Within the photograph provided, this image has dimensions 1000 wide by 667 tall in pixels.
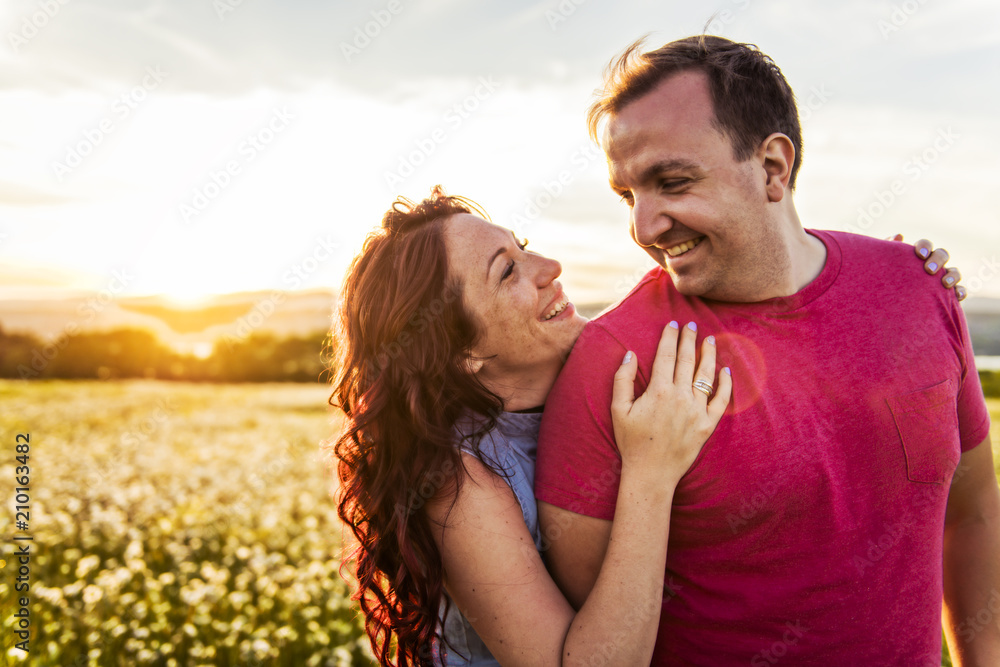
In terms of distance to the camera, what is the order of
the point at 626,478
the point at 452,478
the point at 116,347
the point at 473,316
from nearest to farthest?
the point at 626,478
the point at 452,478
the point at 473,316
the point at 116,347

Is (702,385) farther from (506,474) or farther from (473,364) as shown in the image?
(473,364)

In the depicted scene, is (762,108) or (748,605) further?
(762,108)

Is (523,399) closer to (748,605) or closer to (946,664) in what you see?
(748,605)

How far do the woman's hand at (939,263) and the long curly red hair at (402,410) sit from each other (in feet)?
6.15

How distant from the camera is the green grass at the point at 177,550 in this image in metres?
Answer: 4.34

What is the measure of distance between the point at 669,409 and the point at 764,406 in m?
0.34

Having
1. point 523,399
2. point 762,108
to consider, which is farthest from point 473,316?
point 762,108

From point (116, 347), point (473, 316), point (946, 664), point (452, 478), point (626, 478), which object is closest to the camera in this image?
point (626, 478)

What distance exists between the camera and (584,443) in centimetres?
238

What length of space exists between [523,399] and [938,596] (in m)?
1.76

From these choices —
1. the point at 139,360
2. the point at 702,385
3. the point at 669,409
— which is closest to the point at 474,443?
the point at 669,409

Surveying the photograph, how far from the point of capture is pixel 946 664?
13.2 feet

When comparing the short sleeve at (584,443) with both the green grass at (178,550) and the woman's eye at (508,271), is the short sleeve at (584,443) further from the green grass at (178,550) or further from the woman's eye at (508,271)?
the green grass at (178,550)

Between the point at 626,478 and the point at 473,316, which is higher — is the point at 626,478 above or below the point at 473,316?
below
